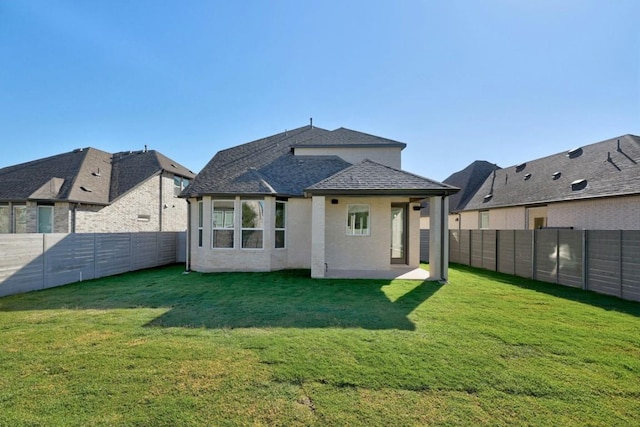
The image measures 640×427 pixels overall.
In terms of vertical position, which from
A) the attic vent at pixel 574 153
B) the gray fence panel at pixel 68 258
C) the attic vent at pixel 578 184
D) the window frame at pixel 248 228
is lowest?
the gray fence panel at pixel 68 258

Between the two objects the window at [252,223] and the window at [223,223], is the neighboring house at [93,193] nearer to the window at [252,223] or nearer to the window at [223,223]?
the window at [223,223]

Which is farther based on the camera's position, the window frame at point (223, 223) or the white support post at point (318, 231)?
the window frame at point (223, 223)

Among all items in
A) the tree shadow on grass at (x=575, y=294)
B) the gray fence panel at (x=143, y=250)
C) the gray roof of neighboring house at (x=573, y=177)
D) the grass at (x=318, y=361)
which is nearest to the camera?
the grass at (x=318, y=361)

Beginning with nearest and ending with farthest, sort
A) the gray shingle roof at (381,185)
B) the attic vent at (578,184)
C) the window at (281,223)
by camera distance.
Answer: the gray shingle roof at (381,185) < the window at (281,223) < the attic vent at (578,184)

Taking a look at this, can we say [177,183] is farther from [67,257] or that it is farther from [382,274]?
[382,274]

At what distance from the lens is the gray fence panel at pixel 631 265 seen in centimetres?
741

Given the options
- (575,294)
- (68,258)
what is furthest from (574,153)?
(68,258)

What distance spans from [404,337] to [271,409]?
9.06ft

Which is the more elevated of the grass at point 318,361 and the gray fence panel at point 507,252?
the gray fence panel at point 507,252

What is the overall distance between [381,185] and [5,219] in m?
21.7

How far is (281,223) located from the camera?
12.1 metres

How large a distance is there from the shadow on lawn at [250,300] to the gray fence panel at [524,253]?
501 centimetres

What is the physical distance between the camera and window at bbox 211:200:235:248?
11.7 meters

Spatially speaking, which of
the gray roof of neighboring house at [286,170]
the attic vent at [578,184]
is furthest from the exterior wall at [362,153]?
the attic vent at [578,184]
